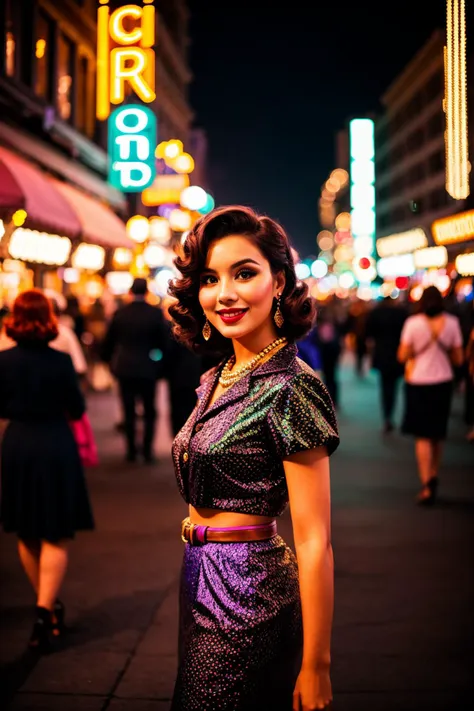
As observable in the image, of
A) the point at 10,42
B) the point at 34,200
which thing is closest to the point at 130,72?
the point at 10,42

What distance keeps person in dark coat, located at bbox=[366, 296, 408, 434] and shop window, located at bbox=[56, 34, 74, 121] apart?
11.5m

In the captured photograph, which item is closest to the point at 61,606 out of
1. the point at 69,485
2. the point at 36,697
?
the point at 69,485

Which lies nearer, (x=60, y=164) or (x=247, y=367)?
(x=247, y=367)

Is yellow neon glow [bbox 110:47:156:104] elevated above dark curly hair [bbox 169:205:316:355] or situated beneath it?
elevated above

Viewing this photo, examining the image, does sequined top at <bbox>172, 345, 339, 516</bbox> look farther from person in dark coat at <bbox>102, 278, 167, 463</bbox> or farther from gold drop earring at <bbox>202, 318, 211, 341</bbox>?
person in dark coat at <bbox>102, 278, 167, 463</bbox>

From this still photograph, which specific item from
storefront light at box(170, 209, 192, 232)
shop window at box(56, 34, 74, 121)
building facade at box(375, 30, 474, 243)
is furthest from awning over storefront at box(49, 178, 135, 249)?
building facade at box(375, 30, 474, 243)

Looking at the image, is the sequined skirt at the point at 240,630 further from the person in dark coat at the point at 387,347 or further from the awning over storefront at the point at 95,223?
the awning over storefront at the point at 95,223

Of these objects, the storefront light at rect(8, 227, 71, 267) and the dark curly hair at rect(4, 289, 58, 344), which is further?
the storefront light at rect(8, 227, 71, 267)

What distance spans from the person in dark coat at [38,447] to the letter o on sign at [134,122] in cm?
1182

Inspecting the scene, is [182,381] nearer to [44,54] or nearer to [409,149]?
[44,54]

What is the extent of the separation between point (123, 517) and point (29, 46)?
14395mm

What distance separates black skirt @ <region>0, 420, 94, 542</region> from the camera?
5.61 meters

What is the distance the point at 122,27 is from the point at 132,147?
6.84ft

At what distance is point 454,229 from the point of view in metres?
6.00
